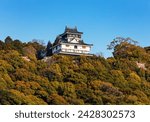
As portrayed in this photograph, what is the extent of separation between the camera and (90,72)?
29578 millimetres

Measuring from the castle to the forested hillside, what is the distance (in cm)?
202

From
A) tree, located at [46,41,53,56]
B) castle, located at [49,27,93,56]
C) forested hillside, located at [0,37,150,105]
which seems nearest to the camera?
forested hillside, located at [0,37,150,105]

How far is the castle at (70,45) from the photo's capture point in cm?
3538

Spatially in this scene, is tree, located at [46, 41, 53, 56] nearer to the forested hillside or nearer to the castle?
the castle

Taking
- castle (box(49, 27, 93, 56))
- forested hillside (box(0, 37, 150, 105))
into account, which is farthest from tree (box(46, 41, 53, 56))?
forested hillside (box(0, 37, 150, 105))

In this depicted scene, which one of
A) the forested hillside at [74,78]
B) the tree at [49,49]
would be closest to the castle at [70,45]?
the tree at [49,49]

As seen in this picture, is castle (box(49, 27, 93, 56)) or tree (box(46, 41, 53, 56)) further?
tree (box(46, 41, 53, 56))

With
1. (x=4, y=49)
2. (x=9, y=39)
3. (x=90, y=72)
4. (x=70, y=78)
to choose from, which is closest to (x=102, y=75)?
(x=90, y=72)

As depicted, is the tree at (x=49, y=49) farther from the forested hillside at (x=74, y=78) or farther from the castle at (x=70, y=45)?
the forested hillside at (x=74, y=78)

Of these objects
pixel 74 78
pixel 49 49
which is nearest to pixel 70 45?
pixel 49 49

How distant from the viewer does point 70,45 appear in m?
35.8

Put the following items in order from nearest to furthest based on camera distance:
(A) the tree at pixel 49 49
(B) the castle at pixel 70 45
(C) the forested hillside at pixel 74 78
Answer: (C) the forested hillside at pixel 74 78
(B) the castle at pixel 70 45
(A) the tree at pixel 49 49

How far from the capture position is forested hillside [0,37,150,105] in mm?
23953

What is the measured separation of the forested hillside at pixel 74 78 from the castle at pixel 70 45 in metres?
2.02
